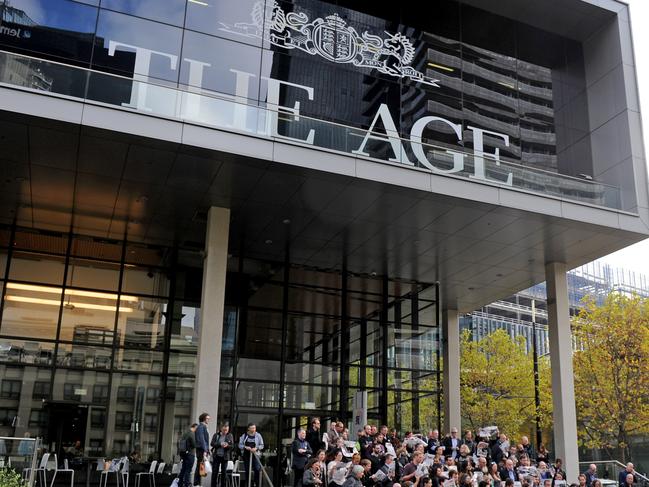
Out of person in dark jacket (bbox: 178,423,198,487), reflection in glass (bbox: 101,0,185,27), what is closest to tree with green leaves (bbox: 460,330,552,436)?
person in dark jacket (bbox: 178,423,198,487)

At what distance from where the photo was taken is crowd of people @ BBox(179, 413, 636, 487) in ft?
46.3

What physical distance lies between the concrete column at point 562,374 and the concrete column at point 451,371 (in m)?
7.37

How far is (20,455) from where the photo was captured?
14203 mm

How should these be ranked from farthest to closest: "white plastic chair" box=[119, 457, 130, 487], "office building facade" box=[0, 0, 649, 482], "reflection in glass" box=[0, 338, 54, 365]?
"reflection in glass" box=[0, 338, 54, 365]
"white plastic chair" box=[119, 457, 130, 487]
"office building facade" box=[0, 0, 649, 482]

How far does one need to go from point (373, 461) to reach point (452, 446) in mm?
3630

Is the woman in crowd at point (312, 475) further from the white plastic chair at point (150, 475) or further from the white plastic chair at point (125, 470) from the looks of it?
the white plastic chair at point (150, 475)

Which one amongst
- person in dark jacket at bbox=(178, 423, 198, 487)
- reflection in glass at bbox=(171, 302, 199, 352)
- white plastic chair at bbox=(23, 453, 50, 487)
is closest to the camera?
person in dark jacket at bbox=(178, 423, 198, 487)

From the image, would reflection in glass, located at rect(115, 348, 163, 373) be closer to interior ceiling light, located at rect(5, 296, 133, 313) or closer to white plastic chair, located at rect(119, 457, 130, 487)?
interior ceiling light, located at rect(5, 296, 133, 313)

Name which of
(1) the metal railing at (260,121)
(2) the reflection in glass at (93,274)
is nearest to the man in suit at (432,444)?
(1) the metal railing at (260,121)

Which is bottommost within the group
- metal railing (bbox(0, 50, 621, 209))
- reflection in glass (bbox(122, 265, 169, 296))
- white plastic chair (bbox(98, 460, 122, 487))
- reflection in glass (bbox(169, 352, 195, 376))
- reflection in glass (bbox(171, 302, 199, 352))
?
white plastic chair (bbox(98, 460, 122, 487))

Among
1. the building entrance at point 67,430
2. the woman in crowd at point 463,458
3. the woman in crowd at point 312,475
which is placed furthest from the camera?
the building entrance at point 67,430

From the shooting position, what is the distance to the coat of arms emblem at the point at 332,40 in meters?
18.5

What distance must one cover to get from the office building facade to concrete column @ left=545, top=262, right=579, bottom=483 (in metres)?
0.07

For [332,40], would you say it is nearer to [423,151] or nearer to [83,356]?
[423,151]
